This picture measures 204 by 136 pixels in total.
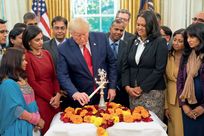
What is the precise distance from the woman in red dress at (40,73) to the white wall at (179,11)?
362 centimetres

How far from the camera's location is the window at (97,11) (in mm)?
6574

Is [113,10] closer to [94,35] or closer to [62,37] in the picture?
[62,37]

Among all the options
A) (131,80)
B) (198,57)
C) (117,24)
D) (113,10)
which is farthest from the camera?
(113,10)

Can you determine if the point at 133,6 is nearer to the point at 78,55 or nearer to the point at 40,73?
the point at 78,55

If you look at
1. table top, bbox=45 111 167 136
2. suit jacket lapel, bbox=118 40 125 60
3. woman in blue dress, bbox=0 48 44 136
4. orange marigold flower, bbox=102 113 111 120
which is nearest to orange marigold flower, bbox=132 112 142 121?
table top, bbox=45 111 167 136

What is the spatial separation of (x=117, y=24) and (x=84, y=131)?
66.9 inches

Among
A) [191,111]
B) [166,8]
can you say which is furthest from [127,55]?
[166,8]

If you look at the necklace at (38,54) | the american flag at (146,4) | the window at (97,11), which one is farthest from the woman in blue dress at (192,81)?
the window at (97,11)

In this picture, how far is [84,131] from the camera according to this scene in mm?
2471

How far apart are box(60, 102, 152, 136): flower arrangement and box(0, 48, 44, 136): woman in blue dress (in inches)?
11.9

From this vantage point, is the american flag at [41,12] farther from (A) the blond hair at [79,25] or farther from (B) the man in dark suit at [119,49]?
(A) the blond hair at [79,25]

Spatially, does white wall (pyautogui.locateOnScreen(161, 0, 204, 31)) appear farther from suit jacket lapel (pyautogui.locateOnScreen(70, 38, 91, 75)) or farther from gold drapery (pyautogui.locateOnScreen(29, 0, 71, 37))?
suit jacket lapel (pyautogui.locateOnScreen(70, 38, 91, 75))

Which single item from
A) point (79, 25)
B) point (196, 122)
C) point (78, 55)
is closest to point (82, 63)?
point (78, 55)

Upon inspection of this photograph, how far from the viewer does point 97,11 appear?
21.8ft
